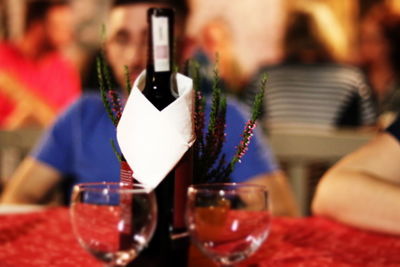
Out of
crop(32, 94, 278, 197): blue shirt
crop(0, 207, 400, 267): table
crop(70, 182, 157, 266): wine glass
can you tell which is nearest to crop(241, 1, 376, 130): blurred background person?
crop(32, 94, 278, 197): blue shirt

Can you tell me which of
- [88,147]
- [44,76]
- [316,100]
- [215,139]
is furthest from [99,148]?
[44,76]

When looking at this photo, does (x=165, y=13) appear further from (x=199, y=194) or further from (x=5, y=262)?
(x=5, y=262)

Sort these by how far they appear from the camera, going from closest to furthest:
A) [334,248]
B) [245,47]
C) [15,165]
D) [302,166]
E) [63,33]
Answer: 1. [334,248]
2. [302,166]
3. [15,165]
4. [245,47]
5. [63,33]

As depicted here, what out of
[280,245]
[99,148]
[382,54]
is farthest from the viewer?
[382,54]

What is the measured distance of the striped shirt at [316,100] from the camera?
268cm

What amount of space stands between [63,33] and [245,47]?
3.79ft

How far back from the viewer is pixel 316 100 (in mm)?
2701

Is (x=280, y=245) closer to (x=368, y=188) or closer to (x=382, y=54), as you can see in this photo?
(x=368, y=188)

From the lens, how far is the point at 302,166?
2551 millimetres

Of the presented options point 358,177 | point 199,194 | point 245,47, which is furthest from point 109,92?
point 245,47

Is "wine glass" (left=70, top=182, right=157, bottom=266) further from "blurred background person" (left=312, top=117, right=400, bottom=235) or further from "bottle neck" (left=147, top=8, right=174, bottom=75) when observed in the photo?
"blurred background person" (left=312, top=117, right=400, bottom=235)

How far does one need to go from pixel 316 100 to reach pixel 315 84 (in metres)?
0.08

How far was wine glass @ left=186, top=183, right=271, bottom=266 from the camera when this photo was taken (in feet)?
2.15

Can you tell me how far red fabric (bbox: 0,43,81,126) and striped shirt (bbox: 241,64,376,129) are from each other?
56.9 inches
